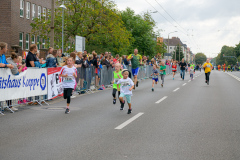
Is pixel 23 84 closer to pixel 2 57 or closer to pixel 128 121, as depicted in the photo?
pixel 2 57

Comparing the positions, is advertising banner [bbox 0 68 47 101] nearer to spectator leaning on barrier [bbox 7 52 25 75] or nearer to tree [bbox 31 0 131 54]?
spectator leaning on barrier [bbox 7 52 25 75]

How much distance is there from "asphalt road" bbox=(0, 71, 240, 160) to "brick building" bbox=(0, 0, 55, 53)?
92.0 ft

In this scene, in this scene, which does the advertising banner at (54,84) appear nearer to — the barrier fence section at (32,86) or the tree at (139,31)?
the barrier fence section at (32,86)

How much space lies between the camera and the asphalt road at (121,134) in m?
5.71

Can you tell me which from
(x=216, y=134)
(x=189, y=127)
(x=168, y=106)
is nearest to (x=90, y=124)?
(x=189, y=127)

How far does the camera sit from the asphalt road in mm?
5715

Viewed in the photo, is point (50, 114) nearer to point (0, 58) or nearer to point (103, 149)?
point (0, 58)

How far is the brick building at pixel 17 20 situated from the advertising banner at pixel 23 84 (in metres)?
24.6

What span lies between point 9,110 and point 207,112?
579 cm

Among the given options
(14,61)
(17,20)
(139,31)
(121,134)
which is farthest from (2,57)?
(139,31)

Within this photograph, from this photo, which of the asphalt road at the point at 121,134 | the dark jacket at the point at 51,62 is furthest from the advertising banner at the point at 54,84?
the asphalt road at the point at 121,134

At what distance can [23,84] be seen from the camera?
1178 centimetres

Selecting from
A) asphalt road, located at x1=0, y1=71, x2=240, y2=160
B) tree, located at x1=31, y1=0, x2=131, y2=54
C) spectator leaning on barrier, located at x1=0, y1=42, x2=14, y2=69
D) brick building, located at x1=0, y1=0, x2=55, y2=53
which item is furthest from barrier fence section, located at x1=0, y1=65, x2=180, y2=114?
brick building, located at x1=0, y1=0, x2=55, y2=53

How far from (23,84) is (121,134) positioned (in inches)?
216
